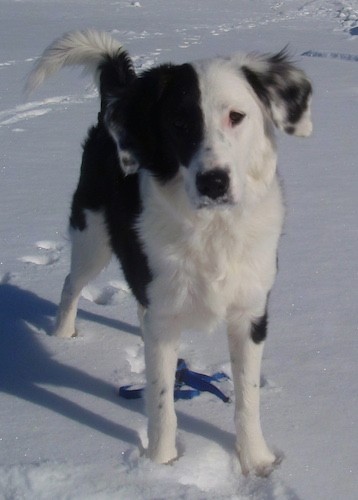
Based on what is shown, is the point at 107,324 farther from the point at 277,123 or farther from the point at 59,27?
the point at 59,27

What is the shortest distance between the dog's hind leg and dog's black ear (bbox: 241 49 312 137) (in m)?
1.19

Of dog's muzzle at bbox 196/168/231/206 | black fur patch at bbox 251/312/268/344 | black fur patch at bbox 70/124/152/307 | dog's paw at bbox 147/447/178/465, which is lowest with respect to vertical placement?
dog's paw at bbox 147/447/178/465

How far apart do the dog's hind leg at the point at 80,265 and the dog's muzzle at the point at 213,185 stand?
4.24ft

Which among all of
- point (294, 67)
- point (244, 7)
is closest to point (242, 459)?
point (294, 67)

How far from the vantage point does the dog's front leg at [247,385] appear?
8.80 ft

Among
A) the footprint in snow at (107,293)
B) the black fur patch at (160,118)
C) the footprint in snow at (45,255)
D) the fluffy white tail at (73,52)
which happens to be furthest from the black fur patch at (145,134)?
the footprint in snow at (45,255)

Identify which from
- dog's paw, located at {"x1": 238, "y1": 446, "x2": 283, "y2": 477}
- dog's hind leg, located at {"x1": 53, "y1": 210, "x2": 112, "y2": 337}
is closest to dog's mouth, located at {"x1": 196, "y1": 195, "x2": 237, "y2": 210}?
dog's paw, located at {"x1": 238, "y1": 446, "x2": 283, "y2": 477}

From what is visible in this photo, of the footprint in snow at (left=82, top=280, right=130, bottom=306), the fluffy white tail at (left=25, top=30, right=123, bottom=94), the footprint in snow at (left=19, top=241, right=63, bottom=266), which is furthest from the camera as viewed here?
the footprint in snow at (left=19, top=241, right=63, bottom=266)

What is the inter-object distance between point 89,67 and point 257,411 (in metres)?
1.86

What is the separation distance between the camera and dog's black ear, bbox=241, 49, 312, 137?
260 centimetres

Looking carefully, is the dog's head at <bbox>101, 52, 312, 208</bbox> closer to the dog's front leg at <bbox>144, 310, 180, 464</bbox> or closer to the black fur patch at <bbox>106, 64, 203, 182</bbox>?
the black fur patch at <bbox>106, 64, 203, 182</bbox>

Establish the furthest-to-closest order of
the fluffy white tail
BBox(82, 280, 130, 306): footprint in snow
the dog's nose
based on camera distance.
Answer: BBox(82, 280, 130, 306): footprint in snow, the fluffy white tail, the dog's nose

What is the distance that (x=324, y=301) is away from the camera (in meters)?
3.77

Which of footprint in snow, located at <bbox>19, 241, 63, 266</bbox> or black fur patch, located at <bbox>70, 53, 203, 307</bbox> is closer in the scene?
black fur patch, located at <bbox>70, 53, 203, 307</bbox>
